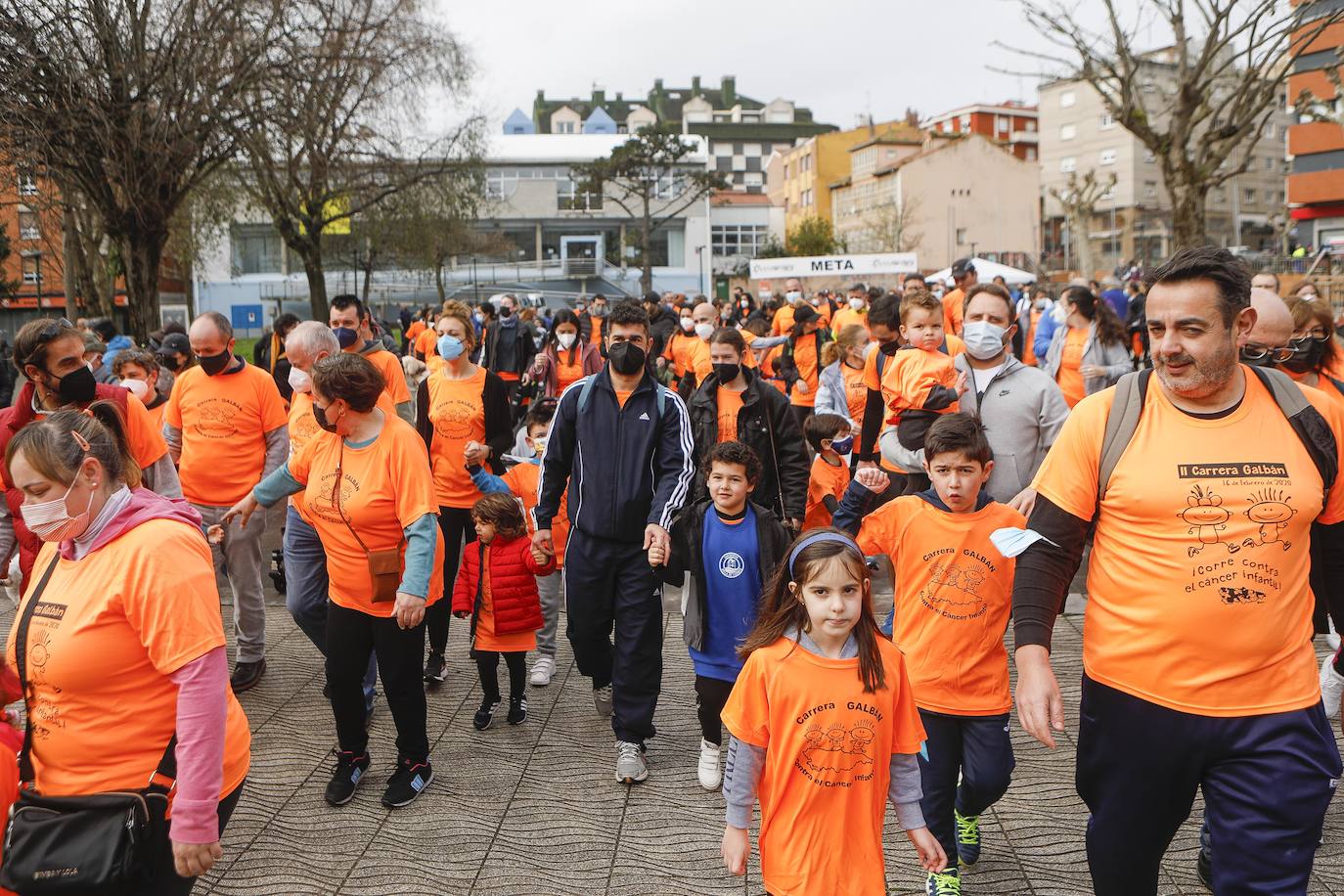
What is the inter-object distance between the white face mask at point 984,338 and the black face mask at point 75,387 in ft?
12.8

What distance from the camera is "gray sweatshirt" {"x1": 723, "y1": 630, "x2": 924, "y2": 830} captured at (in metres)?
3.07

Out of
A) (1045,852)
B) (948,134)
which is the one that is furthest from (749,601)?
(948,134)

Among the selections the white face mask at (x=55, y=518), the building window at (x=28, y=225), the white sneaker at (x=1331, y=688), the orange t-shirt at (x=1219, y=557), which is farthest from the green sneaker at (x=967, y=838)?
the building window at (x=28, y=225)

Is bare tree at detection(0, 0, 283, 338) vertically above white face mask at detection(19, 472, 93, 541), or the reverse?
bare tree at detection(0, 0, 283, 338)

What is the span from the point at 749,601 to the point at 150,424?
9.52 feet

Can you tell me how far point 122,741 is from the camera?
9.08ft

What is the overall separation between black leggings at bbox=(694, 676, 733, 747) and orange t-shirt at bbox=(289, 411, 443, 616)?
48.7 inches

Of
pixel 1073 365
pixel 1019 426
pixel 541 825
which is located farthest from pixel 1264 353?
pixel 1073 365

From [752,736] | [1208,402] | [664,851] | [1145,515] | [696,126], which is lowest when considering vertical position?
[664,851]

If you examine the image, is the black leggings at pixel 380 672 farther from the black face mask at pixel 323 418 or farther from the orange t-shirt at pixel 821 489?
the orange t-shirt at pixel 821 489

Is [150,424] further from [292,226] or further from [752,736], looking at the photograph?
[292,226]

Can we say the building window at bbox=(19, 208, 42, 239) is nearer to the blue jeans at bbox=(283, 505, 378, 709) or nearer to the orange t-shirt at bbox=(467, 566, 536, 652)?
the blue jeans at bbox=(283, 505, 378, 709)

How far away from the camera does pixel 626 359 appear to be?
4.96 meters

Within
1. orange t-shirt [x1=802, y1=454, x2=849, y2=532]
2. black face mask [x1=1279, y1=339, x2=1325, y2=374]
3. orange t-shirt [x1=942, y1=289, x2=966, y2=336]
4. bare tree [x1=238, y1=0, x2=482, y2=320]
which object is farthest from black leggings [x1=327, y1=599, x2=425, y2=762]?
bare tree [x1=238, y1=0, x2=482, y2=320]
